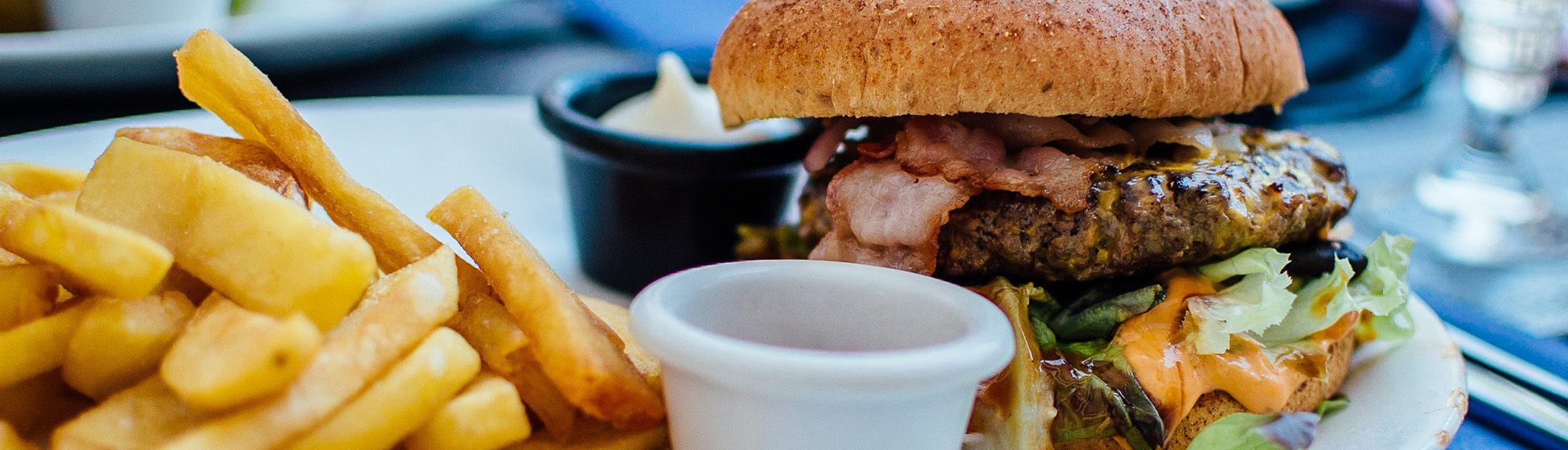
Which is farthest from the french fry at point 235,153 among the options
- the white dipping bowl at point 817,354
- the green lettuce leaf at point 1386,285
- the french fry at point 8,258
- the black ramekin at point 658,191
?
the green lettuce leaf at point 1386,285

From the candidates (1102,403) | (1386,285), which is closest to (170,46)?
(1102,403)

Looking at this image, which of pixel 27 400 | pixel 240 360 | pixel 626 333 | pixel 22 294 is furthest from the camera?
pixel 626 333

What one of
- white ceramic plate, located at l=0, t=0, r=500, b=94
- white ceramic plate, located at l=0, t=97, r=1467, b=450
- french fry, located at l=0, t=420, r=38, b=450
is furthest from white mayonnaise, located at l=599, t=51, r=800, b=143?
white ceramic plate, located at l=0, t=0, r=500, b=94

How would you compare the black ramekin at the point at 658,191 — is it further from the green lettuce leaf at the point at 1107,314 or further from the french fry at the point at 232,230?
the french fry at the point at 232,230

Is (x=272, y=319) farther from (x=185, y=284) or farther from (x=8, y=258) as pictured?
(x=8, y=258)

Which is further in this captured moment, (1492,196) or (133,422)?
(1492,196)

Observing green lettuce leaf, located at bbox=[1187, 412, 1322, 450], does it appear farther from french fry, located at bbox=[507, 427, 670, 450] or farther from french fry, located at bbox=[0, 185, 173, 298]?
french fry, located at bbox=[0, 185, 173, 298]
